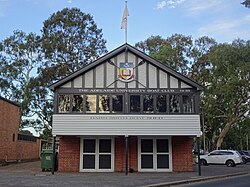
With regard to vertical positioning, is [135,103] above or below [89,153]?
above

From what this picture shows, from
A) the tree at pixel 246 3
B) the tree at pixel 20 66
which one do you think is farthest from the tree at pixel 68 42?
the tree at pixel 246 3

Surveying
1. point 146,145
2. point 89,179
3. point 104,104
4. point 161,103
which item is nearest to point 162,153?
point 146,145

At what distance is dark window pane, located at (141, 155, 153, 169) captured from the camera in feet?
70.2

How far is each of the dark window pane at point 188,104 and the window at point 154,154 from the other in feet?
7.60

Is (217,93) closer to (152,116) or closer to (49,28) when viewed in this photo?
(49,28)

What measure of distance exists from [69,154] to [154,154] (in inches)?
204

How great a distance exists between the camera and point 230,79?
41500 millimetres

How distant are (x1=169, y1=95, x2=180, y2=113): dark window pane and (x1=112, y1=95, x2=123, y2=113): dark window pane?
9.70 ft

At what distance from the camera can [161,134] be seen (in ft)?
66.4

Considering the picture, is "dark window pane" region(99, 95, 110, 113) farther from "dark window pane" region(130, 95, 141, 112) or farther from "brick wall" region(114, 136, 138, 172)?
"brick wall" region(114, 136, 138, 172)

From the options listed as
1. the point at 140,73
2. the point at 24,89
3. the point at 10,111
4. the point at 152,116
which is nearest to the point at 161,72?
the point at 140,73

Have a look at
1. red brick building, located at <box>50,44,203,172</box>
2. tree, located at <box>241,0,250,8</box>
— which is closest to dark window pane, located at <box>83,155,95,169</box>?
red brick building, located at <box>50,44,203,172</box>

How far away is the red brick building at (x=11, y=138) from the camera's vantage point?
26734 mm

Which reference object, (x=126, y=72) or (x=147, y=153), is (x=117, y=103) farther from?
(x=147, y=153)
